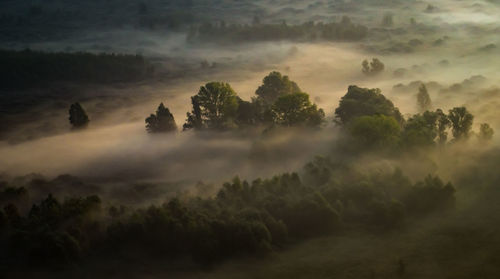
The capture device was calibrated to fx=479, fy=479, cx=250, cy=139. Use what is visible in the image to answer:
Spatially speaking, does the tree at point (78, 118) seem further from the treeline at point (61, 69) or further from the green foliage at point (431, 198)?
the green foliage at point (431, 198)

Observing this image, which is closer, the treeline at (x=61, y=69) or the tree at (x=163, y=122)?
the tree at (x=163, y=122)

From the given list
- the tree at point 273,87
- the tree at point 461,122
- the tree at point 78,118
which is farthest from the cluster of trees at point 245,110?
the tree at point 78,118

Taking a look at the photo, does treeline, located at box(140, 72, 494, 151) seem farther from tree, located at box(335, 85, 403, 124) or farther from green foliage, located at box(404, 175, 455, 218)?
green foliage, located at box(404, 175, 455, 218)

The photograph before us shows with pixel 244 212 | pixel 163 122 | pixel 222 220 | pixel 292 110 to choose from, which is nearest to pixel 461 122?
pixel 292 110

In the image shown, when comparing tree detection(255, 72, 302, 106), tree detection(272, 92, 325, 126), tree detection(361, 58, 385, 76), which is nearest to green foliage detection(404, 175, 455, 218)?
tree detection(272, 92, 325, 126)

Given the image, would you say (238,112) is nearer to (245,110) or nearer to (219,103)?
(245,110)

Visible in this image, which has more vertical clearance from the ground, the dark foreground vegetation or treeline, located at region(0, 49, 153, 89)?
treeline, located at region(0, 49, 153, 89)
